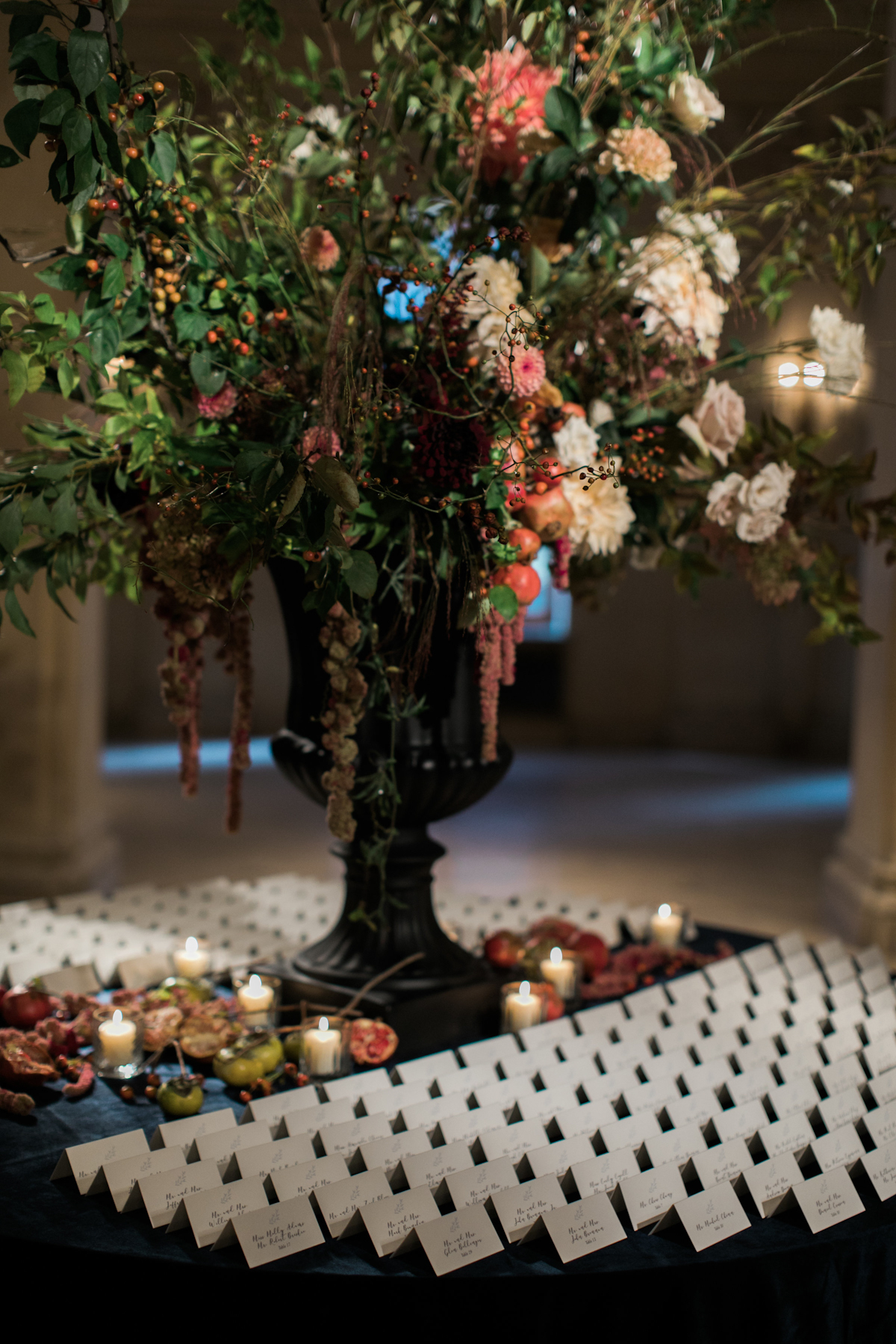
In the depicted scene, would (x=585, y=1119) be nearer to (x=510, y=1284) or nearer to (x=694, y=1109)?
(x=694, y=1109)

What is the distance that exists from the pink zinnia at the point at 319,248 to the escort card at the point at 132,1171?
3.39ft

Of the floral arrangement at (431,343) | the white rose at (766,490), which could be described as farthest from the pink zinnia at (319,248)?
the white rose at (766,490)

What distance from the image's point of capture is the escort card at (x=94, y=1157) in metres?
1.13

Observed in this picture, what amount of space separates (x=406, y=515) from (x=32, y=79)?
582mm

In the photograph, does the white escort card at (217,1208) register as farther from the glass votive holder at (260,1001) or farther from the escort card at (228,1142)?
the glass votive holder at (260,1001)

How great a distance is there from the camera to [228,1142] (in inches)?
46.3

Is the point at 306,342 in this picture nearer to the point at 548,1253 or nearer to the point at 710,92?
the point at 710,92

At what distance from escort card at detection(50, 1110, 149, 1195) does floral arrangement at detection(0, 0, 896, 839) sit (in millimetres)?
420

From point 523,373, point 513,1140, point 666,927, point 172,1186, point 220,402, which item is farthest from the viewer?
point 666,927

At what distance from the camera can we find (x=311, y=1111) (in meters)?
1.25

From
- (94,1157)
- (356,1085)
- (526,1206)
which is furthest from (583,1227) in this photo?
(94,1157)

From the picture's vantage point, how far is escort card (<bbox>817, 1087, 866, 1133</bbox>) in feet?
4.13

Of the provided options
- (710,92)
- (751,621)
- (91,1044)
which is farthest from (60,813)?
(751,621)

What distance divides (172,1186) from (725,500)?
1.02 m
